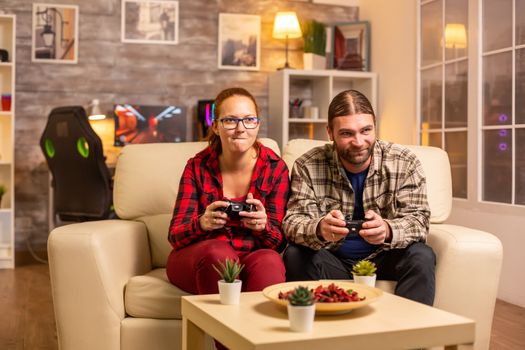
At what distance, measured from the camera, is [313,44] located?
5.54m

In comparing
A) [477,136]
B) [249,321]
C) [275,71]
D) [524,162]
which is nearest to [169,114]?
[275,71]

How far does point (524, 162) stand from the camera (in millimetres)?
3686

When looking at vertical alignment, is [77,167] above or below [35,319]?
above

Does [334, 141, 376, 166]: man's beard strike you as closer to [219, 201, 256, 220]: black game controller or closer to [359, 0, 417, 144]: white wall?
[219, 201, 256, 220]: black game controller

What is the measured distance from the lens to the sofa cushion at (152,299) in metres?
2.17

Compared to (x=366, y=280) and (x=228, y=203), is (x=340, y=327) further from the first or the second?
(x=228, y=203)

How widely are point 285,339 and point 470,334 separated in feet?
1.48

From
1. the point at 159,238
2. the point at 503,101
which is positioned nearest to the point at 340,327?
the point at 159,238

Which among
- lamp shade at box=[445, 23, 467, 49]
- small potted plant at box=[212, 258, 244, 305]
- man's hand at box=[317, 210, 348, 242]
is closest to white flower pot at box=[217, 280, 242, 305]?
small potted plant at box=[212, 258, 244, 305]

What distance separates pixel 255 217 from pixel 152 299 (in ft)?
1.39

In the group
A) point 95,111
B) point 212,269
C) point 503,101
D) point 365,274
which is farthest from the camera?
point 95,111

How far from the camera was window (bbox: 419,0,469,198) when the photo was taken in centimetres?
429

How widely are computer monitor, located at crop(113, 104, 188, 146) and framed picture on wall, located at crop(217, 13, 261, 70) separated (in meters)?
0.59

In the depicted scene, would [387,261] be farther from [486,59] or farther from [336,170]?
[486,59]
